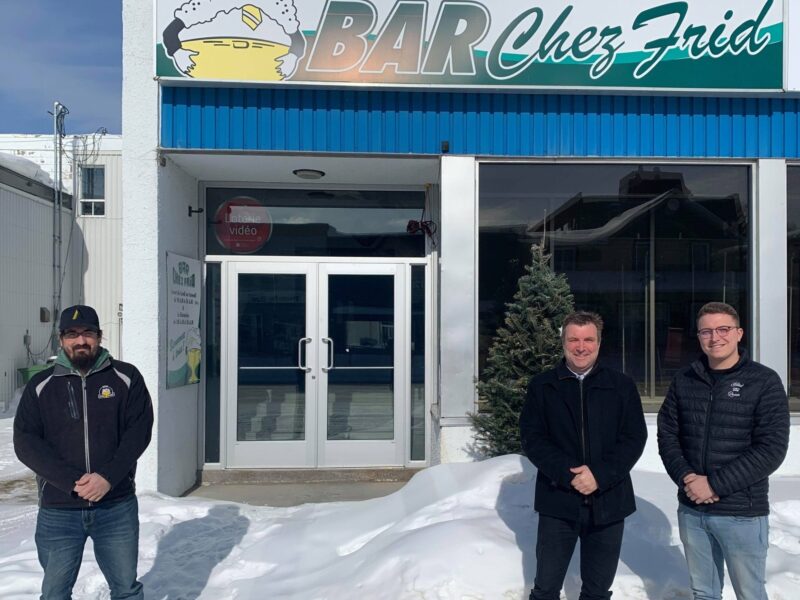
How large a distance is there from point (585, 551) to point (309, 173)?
190 inches

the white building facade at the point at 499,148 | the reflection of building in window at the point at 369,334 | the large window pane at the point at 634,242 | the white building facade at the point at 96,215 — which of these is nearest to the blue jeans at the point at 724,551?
the white building facade at the point at 499,148

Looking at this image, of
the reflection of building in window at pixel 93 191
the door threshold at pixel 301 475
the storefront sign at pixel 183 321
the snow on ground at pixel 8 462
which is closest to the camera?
the storefront sign at pixel 183 321

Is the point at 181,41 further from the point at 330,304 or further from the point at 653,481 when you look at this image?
the point at 653,481

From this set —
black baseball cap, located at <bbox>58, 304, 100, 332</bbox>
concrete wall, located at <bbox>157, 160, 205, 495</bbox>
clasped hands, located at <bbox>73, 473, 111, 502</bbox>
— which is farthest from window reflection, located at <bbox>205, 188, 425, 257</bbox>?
clasped hands, located at <bbox>73, 473, 111, 502</bbox>

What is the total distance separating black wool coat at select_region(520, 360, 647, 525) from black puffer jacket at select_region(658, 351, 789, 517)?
0.21 m

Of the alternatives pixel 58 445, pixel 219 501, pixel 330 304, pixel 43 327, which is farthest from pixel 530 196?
pixel 43 327

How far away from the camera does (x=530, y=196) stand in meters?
6.77

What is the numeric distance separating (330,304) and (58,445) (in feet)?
14.7

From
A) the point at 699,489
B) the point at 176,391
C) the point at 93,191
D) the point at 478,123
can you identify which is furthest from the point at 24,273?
the point at 699,489

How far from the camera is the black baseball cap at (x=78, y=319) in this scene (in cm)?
338

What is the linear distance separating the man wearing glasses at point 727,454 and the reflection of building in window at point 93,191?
52.3 feet

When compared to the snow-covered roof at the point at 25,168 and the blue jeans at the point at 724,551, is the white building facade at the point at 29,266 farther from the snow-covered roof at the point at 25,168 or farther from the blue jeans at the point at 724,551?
the blue jeans at the point at 724,551

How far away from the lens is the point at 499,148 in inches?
257

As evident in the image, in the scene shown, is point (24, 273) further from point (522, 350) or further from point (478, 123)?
point (522, 350)
